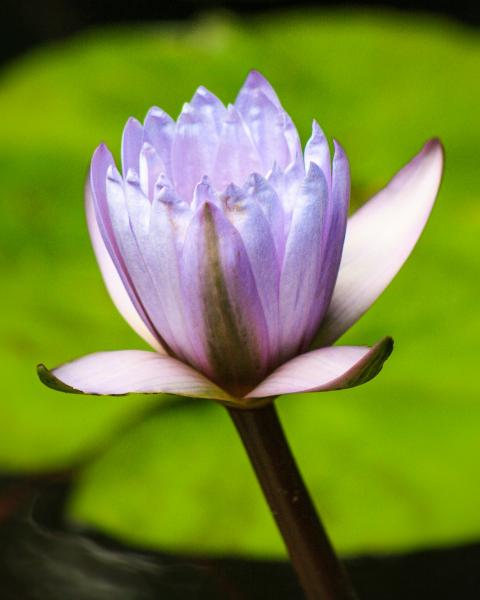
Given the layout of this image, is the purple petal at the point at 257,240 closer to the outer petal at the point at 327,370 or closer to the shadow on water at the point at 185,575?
the outer petal at the point at 327,370

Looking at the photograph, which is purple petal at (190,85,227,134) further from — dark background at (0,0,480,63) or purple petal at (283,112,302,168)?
dark background at (0,0,480,63)

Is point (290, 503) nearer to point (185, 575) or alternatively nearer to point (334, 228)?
point (334, 228)

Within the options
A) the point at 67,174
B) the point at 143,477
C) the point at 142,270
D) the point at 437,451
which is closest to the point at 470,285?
the point at 437,451

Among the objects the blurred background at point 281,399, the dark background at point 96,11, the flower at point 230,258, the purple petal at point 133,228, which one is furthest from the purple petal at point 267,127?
the dark background at point 96,11

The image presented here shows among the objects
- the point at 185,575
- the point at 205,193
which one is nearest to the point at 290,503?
the point at 205,193

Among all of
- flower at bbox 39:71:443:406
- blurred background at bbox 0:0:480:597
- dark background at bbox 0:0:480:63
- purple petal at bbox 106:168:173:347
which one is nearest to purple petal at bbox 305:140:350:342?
flower at bbox 39:71:443:406

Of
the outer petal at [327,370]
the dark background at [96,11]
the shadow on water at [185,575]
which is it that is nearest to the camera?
the outer petal at [327,370]
